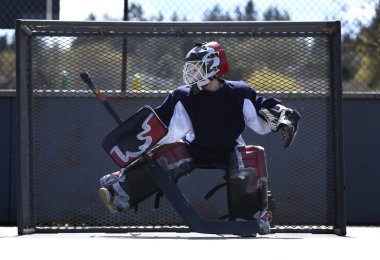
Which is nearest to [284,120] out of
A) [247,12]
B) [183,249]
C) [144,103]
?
[183,249]

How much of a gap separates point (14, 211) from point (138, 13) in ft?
6.31

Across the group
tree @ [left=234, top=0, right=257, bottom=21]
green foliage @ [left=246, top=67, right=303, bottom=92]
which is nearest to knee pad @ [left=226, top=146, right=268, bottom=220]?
green foliage @ [left=246, top=67, right=303, bottom=92]

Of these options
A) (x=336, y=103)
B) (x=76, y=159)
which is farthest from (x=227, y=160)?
(x=76, y=159)

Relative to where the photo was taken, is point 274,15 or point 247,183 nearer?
point 247,183

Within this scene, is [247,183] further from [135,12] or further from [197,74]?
[135,12]

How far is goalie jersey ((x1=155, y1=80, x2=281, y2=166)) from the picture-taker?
6543 mm

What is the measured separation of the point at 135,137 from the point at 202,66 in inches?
24.0

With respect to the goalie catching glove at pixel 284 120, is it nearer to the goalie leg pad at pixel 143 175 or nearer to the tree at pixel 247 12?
the goalie leg pad at pixel 143 175

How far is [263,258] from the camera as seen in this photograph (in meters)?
4.86

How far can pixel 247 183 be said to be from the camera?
21.2ft

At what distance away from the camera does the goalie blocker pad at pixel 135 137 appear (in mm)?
6379

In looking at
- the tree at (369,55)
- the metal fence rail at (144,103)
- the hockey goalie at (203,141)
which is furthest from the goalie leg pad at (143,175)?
the tree at (369,55)

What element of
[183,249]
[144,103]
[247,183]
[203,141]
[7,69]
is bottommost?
[183,249]

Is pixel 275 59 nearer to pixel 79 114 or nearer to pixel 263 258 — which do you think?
pixel 79 114
